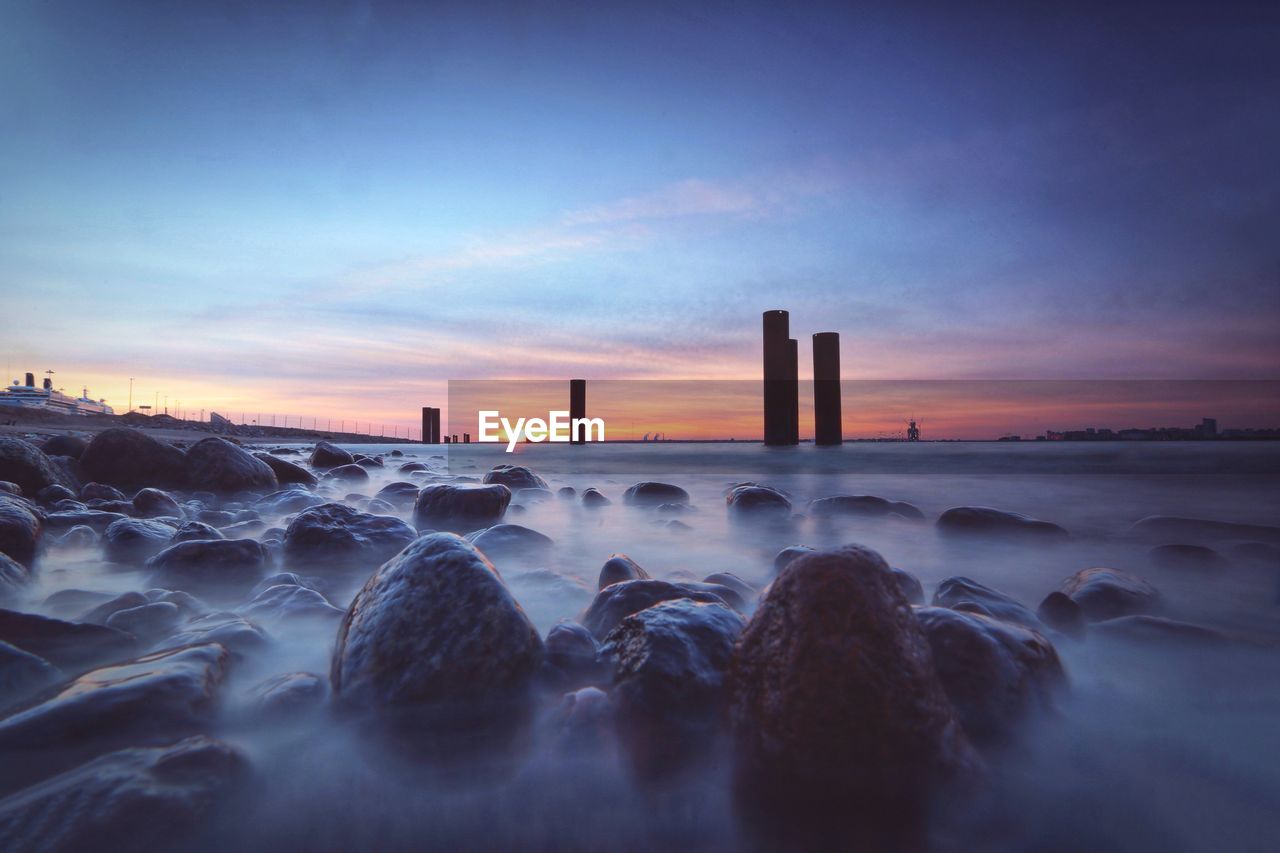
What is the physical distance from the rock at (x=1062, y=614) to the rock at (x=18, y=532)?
4.56 meters

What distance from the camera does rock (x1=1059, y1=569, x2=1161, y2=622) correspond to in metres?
2.16

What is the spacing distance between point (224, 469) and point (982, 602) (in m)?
7.10

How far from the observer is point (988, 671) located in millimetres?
1372

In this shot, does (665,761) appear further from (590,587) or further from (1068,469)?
(1068,469)

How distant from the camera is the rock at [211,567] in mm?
2447

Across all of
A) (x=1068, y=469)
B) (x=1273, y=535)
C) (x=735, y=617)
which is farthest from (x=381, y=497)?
(x=1068, y=469)

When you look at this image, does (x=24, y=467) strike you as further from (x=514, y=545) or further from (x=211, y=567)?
(x=514, y=545)

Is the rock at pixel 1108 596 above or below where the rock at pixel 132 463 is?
below

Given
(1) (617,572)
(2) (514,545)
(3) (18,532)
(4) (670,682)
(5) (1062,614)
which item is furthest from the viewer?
(2) (514,545)

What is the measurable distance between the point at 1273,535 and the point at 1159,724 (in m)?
3.80

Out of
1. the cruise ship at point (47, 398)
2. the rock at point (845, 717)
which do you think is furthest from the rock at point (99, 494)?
the cruise ship at point (47, 398)

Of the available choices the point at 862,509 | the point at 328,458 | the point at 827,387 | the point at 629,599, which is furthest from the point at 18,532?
the point at 827,387

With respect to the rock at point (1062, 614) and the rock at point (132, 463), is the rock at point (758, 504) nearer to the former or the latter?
the rock at point (1062, 614)

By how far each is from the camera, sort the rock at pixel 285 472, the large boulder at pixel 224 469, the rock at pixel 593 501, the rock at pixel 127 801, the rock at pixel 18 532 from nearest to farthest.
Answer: the rock at pixel 127 801
the rock at pixel 18 532
the rock at pixel 593 501
the large boulder at pixel 224 469
the rock at pixel 285 472
